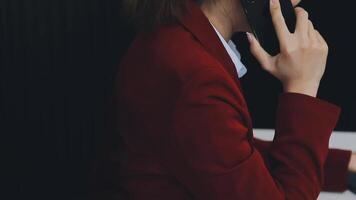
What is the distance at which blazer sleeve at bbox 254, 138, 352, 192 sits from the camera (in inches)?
40.0

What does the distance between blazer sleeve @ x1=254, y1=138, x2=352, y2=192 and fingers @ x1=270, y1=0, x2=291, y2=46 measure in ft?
0.74

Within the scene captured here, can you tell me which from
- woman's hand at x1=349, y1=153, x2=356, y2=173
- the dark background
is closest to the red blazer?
woman's hand at x1=349, y1=153, x2=356, y2=173

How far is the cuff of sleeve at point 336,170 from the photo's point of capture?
40.0 inches

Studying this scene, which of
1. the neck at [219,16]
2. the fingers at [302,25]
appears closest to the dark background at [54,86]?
the neck at [219,16]

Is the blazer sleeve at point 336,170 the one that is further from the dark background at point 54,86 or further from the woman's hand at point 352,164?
the dark background at point 54,86

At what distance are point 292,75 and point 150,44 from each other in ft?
0.72

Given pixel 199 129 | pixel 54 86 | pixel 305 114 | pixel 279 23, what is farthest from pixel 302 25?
pixel 54 86

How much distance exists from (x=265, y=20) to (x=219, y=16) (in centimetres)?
8

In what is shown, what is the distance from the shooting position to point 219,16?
0.94 meters

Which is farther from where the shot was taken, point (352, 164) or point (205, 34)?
point (352, 164)

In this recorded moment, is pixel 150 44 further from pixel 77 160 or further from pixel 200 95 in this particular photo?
pixel 77 160

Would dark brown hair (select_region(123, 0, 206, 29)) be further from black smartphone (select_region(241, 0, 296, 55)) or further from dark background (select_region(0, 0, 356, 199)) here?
dark background (select_region(0, 0, 356, 199))

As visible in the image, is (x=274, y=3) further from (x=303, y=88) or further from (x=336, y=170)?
(x=336, y=170)

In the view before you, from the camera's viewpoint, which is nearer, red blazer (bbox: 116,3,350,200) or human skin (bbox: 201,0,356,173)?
red blazer (bbox: 116,3,350,200)
